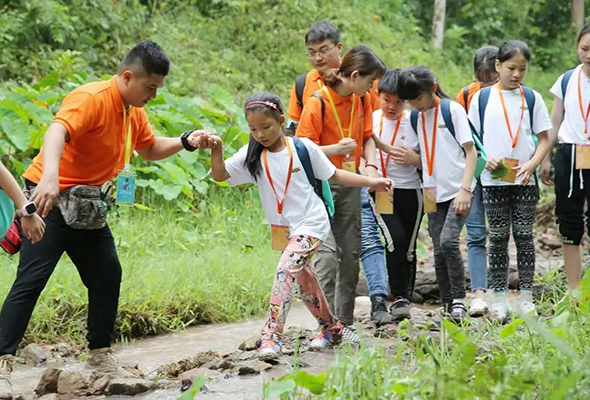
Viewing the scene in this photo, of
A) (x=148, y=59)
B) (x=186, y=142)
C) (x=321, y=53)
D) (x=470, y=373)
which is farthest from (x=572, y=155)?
(x=148, y=59)

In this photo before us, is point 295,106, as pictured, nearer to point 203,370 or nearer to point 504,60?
point 504,60

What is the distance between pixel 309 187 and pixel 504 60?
1955mm

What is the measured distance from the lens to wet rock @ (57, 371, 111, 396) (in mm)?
4512

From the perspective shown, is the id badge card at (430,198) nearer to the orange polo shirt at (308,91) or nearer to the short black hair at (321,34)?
the orange polo shirt at (308,91)

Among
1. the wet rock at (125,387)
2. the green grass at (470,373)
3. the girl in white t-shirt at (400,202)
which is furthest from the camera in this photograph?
the girl in white t-shirt at (400,202)

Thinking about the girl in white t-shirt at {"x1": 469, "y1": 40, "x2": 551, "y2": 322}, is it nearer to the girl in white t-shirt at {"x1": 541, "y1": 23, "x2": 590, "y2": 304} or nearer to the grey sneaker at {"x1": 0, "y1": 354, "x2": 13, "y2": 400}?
the girl in white t-shirt at {"x1": 541, "y1": 23, "x2": 590, "y2": 304}

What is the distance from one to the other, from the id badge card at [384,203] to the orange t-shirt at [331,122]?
0.85 ft

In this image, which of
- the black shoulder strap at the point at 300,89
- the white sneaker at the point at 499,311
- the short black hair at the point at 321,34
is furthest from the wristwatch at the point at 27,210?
the white sneaker at the point at 499,311

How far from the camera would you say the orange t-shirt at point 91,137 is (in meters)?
4.78

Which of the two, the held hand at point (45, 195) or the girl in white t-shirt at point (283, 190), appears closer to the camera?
the held hand at point (45, 195)

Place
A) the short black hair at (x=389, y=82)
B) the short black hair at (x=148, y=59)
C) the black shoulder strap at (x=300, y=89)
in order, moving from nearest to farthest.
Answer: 1. the short black hair at (x=148, y=59)
2. the short black hair at (x=389, y=82)
3. the black shoulder strap at (x=300, y=89)

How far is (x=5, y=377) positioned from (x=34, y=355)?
1101 millimetres

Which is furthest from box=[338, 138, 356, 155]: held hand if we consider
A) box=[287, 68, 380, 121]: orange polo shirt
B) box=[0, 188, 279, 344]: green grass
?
box=[0, 188, 279, 344]: green grass

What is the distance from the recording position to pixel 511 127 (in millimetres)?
6223
